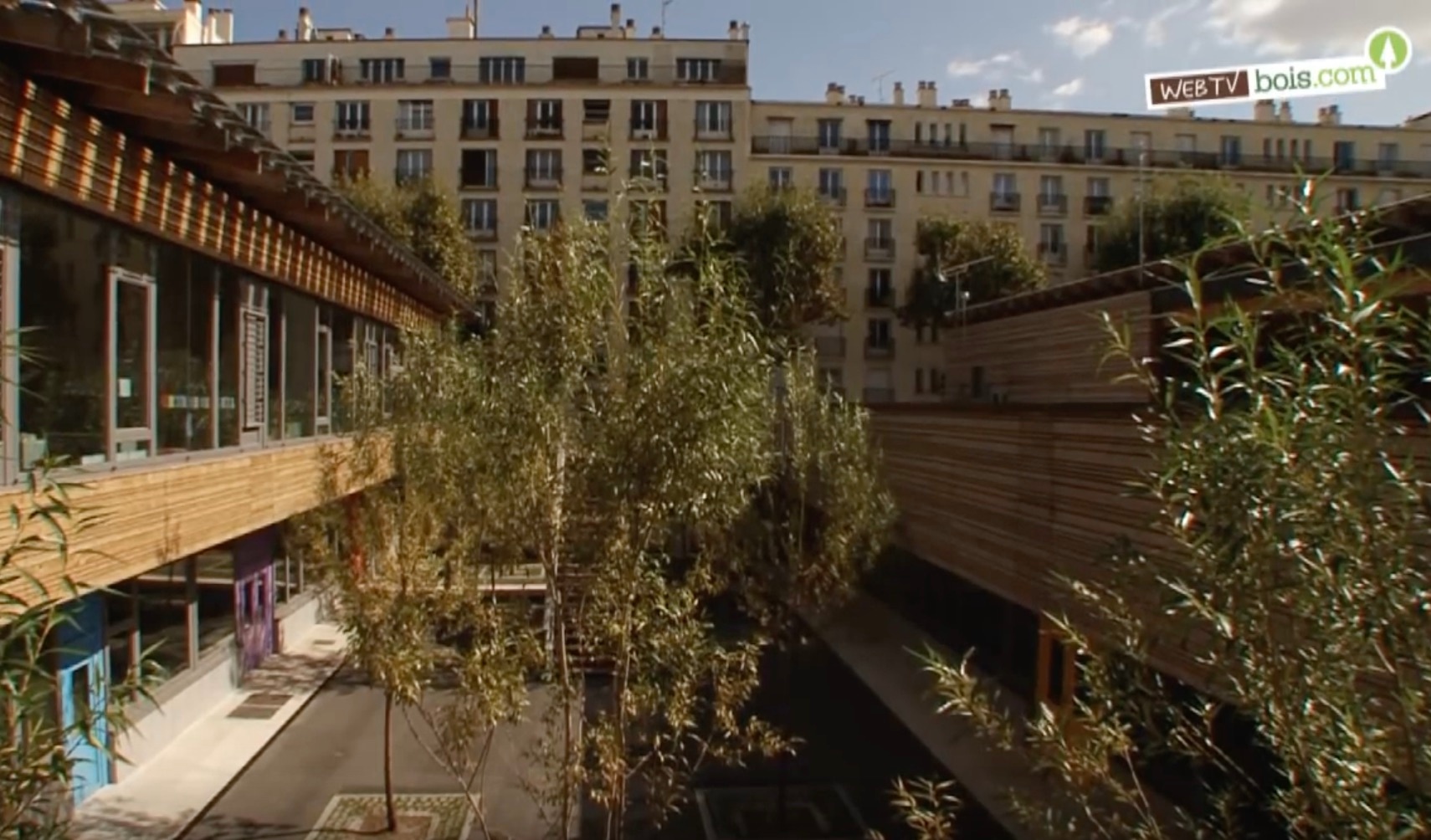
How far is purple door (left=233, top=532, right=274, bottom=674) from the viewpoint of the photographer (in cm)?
1680

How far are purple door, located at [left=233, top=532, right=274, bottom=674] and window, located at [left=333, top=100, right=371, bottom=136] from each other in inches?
1159

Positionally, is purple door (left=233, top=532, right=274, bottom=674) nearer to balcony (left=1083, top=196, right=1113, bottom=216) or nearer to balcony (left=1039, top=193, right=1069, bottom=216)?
balcony (left=1039, top=193, right=1069, bottom=216)

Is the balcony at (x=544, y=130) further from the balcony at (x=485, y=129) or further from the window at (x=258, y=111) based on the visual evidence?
the window at (x=258, y=111)

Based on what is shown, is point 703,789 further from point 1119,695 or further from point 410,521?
point 1119,695

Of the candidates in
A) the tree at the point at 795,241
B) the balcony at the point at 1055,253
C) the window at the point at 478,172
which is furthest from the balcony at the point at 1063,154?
the window at the point at 478,172

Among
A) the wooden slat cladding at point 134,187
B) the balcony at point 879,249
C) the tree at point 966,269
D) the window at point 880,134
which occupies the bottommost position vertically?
the wooden slat cladding at point 134,187

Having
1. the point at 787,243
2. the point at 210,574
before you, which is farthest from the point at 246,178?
the point at 787,243

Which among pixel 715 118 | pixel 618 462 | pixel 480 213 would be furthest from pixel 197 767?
pixel 715 118

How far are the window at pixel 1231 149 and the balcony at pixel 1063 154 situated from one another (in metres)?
0.05

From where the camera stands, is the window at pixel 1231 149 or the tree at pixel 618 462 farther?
the window at pixel 1231 149

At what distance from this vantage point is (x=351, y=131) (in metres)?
43.9

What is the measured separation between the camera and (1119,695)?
3459 millimetres

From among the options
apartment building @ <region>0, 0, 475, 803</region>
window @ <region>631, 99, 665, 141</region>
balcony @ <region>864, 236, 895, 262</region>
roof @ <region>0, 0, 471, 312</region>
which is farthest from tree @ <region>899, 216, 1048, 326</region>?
roof @ <region>0, 0, 471, 312</region>

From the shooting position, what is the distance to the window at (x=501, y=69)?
4434cm
